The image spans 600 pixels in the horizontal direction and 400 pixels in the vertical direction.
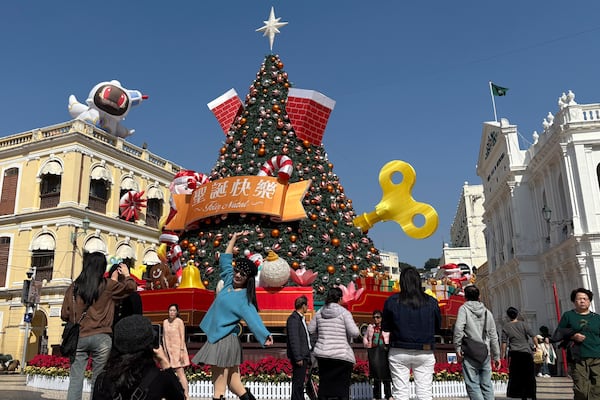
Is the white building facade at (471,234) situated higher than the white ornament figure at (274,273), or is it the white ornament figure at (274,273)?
the white building facade at (471,234)

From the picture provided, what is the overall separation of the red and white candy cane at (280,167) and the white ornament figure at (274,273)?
2791mm

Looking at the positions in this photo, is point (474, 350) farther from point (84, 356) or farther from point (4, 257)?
point (4, 257)

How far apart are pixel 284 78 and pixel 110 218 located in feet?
59.3

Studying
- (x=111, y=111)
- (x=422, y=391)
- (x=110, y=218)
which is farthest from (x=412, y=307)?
(x=111, y=111)

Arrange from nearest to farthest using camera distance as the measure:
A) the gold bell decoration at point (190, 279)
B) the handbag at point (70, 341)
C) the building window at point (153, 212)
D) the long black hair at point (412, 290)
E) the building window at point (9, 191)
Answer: the handbag at point (70, 341) < the long black hair at point (412, 290) < the gold bell decoration at point (190, 279) < the building window at point (9, 191) < the building window at point (153, 212)

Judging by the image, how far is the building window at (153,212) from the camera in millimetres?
33375

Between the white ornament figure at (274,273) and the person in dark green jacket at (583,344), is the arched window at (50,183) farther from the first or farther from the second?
the person in dark green jacket at (583,344)

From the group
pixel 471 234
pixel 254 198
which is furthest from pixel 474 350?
pixel 471 234

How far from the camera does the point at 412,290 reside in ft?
16.8

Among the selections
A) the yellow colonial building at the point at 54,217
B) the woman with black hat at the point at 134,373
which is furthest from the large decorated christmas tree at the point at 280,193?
the yellow colonial building at the point at 54,217

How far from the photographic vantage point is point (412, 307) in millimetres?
5070

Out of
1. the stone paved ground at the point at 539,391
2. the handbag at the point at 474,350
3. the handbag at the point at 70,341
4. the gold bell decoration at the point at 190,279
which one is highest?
the gold bell decoration at the point at 190,279

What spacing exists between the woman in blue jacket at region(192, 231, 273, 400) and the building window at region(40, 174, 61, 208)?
25982mm

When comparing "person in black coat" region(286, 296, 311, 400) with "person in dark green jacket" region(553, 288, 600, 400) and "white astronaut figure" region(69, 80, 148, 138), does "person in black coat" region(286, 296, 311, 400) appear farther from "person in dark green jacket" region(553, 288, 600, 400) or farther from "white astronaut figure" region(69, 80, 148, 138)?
"white astronaut figure" region(69, 80, 148, 138)
